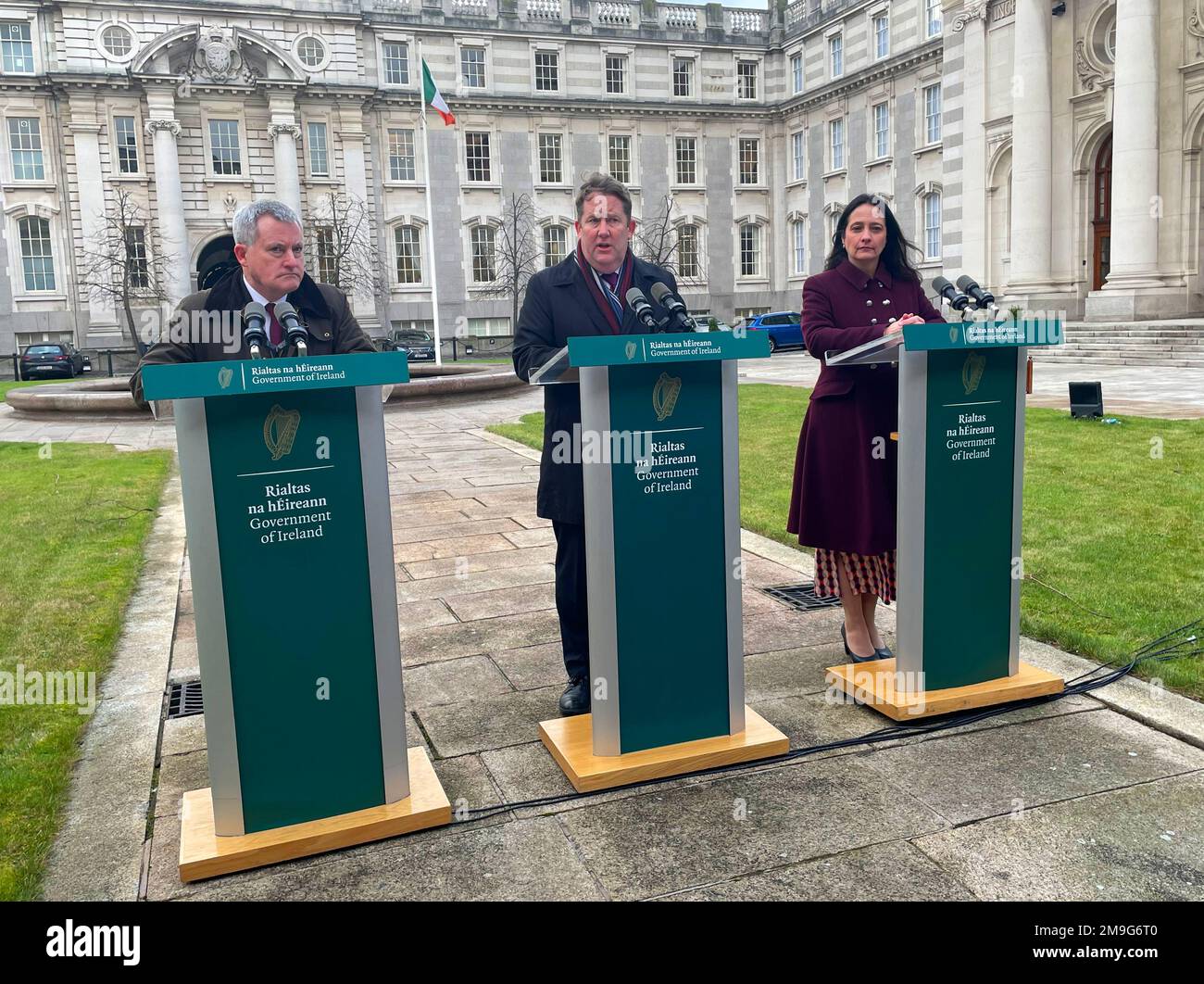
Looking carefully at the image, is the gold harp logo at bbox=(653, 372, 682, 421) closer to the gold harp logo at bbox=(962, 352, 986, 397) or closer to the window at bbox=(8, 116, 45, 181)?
the gold harp logo at bbox=(962, 352, 986, 397)

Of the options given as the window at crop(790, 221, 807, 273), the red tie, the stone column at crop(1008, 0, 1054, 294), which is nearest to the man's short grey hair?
the red tie

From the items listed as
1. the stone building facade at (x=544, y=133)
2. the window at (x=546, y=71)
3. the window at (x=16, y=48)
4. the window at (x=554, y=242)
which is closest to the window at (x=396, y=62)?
the stone building facade at (x=544, y=133)

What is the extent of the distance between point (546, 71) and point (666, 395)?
5226 centimetres

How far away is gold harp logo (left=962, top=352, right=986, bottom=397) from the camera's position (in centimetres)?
440

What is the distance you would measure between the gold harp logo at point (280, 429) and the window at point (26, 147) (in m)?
49.4

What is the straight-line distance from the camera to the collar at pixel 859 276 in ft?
16.0

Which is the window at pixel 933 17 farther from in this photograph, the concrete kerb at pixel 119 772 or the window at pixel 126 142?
the concrete kerb at pixel 119 772

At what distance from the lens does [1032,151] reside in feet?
101

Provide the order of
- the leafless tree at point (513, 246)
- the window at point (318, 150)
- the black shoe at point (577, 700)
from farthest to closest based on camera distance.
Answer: the leafless tree at point (513, 246), the window at point (318, 150), the black shoe at point (577, 700)

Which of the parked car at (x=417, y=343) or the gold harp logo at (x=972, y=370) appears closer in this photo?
the gold harp logo at (x=972, y=370)

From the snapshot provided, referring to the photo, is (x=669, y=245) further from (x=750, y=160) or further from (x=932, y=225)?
(x=932, y=225)

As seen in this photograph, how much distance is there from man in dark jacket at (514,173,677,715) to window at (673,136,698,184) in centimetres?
5192
